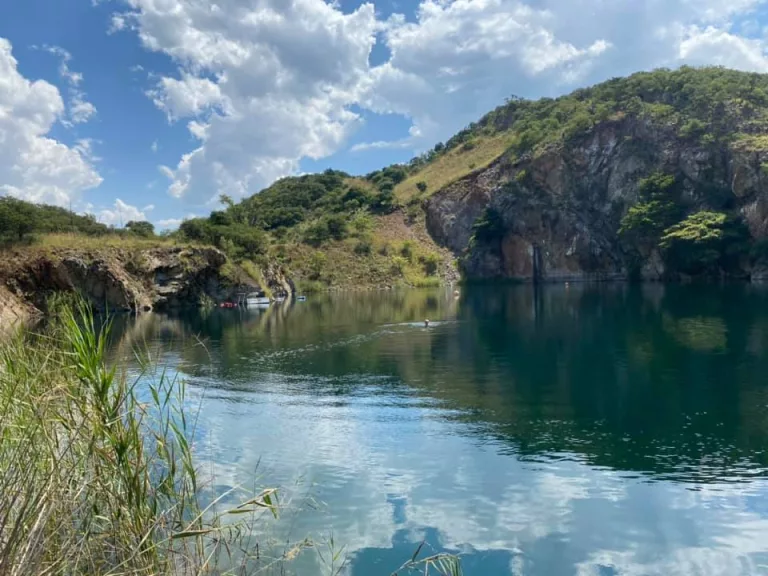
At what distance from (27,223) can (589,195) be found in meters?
70.7

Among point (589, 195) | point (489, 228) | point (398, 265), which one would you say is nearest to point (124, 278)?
point (398, 265)

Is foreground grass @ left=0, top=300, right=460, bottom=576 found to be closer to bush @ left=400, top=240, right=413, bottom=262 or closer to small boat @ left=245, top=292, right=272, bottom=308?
small boat @ left=245, top=292, right=272, bottom=308

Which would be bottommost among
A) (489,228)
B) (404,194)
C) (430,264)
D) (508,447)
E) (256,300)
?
(508,447)

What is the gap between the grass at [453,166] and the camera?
4481 inches

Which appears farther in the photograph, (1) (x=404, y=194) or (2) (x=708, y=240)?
(1) (x=404, y=194)

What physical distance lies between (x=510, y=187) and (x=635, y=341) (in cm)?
7092

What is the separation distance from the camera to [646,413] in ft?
51.9

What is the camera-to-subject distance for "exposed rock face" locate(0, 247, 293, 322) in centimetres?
5256

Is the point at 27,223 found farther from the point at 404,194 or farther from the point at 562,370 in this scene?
the point at 404,194

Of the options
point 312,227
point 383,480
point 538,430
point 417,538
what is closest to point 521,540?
point 417,538

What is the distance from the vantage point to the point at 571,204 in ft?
300

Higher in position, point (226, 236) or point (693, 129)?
point (693, 129)

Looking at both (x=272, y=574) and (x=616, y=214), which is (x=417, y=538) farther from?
(x=616, y=214)

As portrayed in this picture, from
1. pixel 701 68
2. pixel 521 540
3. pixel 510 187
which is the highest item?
pixel 701 68
